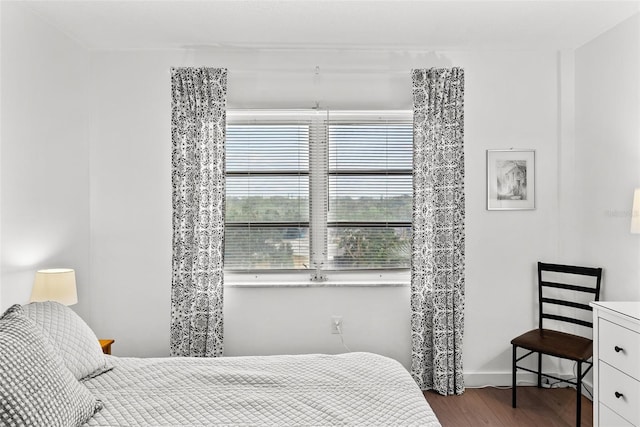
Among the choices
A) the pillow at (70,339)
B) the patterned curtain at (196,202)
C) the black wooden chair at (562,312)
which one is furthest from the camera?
the patterned curtain at (196,202)

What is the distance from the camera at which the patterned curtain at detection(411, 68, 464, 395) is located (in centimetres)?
335

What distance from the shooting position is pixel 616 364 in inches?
92.5

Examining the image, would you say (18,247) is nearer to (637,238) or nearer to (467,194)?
(467,194)

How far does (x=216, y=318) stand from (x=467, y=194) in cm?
221

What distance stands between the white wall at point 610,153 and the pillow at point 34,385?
3.26m

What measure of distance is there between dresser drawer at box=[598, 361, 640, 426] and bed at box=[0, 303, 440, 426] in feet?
3.88

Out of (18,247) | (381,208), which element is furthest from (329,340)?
(18,247)

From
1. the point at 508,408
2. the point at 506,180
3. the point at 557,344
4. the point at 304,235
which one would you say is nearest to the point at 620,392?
the point at 557,344

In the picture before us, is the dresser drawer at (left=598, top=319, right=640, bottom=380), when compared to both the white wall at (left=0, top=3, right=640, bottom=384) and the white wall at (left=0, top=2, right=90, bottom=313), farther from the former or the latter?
the white wall at (left=0, top=2, right=90, bottom=313)

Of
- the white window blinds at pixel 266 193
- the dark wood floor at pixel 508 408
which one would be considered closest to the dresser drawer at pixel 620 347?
the dark wood floor at pixel 508 408

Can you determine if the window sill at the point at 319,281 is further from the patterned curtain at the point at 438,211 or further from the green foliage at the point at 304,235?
the patterned curtain at the point at 438,211

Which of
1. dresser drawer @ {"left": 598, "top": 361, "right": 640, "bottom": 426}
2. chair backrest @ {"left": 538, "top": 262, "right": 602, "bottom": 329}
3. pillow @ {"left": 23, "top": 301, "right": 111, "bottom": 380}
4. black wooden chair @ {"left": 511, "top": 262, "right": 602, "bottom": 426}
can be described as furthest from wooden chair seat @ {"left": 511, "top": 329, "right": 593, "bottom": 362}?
pillow @ {"left": 23, "top": 301, "right": 111, "bottom": 380}

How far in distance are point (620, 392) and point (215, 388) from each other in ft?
6.95

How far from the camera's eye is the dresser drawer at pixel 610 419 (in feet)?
7.57
